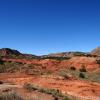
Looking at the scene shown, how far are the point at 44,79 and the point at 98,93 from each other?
7.38m

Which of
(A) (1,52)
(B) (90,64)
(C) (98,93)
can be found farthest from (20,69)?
(A) (1,52)

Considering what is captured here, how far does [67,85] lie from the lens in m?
26.2

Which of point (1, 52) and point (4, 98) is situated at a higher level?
point (1, 52)

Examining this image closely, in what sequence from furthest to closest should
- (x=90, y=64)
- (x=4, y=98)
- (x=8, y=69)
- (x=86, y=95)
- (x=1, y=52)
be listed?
(x=1, y=52) → (x=90, y=64) → (x=8, y=69) → (x=86, y=95) → (x=4, y=98)

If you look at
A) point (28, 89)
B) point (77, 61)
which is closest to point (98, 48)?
point (77, 61)

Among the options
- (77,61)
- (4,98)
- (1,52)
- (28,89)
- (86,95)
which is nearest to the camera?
(4,98)

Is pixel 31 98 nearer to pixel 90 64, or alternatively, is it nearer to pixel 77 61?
pixel 90 64

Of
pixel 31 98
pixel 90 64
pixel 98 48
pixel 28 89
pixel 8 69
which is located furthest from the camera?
pixel 98 48

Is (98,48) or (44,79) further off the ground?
(98,48)

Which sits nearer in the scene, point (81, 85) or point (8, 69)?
point (81, 85)

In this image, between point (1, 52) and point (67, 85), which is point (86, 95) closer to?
point (67, 85)

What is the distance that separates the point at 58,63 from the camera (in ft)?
182

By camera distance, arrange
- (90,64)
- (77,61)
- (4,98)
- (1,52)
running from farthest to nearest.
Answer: (1,52)
(77,61)
(90,64)
(4,98)

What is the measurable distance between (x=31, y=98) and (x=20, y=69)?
30.2 m
